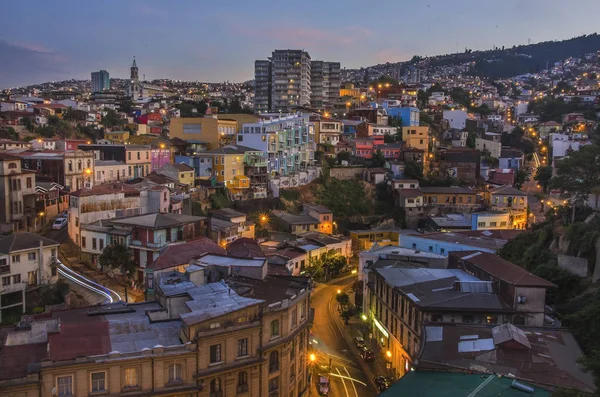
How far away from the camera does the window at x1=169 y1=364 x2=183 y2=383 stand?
17.9m

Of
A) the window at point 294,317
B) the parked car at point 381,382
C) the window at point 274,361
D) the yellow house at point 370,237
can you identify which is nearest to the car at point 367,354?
the parked car at point 381,382

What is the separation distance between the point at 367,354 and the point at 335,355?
1622 millimetres

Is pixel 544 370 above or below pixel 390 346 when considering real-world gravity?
above

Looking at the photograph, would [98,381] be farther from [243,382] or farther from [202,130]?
[202,130]

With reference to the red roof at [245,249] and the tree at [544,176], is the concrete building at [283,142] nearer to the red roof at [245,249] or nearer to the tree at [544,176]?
the red roof at [245,249]

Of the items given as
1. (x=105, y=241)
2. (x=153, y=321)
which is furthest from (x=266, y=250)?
(x=153, y=321)

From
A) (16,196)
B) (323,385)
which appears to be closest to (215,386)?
(323,385)

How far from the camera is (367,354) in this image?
2823 cm

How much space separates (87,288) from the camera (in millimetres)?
30297

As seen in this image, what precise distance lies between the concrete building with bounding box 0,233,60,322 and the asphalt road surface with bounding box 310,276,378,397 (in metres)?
14.9

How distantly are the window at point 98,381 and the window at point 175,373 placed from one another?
2.02 meters

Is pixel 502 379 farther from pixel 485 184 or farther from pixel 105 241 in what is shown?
pixel 485 184

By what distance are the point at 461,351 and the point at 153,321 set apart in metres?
11.3

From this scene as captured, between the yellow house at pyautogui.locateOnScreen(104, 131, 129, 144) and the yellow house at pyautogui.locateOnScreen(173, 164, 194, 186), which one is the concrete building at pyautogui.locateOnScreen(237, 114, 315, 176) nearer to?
the yellow house at pyautogui.locateOnScreen(173, 164, 194, 186)
